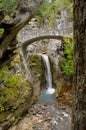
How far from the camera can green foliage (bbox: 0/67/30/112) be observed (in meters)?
10.7

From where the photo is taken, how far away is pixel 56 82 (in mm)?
18172

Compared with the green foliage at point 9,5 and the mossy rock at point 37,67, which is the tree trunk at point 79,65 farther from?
the mossy rock at point 37,67

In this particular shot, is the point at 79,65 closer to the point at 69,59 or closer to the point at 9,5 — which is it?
the point at 69,59

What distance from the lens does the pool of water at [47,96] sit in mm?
16189

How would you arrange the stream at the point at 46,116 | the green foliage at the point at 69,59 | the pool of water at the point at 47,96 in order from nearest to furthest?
1. the stream at the point at 46,116
2. the green foliage at the point at 69,59
3. the pool of water at the point at 47,96

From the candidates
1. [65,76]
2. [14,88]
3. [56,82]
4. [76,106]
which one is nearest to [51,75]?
[56,82]

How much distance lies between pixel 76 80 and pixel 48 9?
1922 cm

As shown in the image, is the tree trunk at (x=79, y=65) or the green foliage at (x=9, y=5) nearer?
the tree trunk at (x=79, y=65)

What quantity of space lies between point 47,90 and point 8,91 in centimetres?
727

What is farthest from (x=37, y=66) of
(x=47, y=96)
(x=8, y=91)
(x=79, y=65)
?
(x=79, y=65)

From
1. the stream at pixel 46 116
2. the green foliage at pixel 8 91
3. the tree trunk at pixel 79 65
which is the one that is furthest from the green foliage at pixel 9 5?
the tree trunk at pixel 79 65

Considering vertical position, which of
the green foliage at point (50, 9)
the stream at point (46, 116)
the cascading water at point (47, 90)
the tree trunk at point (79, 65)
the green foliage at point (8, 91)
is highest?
the green foliage at point (50, 9)

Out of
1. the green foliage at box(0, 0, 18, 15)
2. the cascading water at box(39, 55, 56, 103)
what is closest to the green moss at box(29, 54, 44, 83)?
the cascading water at box(39, 55, 56, 103)

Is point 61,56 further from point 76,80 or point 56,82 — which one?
point 76,80
